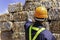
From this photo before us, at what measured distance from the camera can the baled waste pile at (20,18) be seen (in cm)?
663

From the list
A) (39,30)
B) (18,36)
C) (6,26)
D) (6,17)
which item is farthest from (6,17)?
(39,30)

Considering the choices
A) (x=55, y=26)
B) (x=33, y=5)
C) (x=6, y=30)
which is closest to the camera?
(x=55, y=26)

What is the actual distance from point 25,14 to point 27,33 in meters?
2.43

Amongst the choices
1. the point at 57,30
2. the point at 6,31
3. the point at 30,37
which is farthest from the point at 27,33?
the point at 6,31

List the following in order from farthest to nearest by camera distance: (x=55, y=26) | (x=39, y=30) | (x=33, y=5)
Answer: (x=33, y=5) < (x=55, y=26) < (x=39, y=30)

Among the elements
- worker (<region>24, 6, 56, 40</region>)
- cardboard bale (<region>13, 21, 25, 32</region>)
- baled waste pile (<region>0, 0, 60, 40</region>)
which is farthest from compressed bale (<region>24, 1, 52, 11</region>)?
worker (<region>24, 6, 56, 40</region>)

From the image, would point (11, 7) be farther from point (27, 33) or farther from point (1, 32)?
point (27, 33)

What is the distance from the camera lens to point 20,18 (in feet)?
23.2

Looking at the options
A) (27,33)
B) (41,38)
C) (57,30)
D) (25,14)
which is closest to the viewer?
(41,38)

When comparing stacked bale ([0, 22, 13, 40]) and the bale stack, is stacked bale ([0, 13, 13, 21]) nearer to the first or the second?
the bale stack

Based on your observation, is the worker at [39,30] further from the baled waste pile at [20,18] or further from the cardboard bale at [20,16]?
the cardboard bale at [20,16]

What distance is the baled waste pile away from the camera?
6629mm

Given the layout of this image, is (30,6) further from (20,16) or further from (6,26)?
(6,26)

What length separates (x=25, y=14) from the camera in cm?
701
